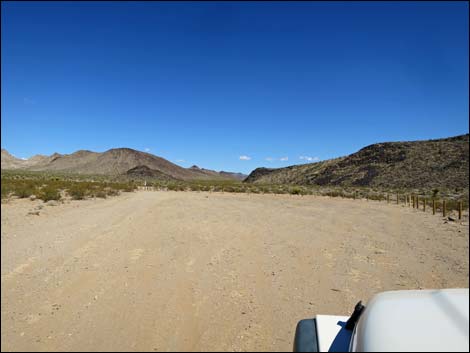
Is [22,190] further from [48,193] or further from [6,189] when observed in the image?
[48,193]

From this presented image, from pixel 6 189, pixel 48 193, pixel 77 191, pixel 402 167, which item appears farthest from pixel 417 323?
pixel 402 167

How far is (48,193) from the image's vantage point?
498 cm

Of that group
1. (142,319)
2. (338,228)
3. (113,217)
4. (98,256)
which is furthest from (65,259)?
(338,228)

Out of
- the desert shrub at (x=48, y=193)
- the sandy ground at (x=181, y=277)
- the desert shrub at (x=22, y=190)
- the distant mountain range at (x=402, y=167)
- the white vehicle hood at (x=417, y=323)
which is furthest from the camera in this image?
the distant mountain range at (x=402, y=167)

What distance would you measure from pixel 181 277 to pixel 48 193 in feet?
7.22

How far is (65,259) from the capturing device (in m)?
4.58

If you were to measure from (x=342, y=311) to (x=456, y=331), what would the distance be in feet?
9.92

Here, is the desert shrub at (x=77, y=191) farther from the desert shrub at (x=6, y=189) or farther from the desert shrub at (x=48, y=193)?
the desert shrub at (x=6, y=189)

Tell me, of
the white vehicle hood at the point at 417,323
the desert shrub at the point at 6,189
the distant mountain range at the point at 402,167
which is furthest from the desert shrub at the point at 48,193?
the distant mountain range at the point at 402,167

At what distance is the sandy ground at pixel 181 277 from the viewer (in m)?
2.37

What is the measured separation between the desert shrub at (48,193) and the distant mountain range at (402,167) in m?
49.5

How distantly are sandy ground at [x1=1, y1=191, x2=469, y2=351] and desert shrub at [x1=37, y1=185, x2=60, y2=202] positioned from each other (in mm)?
235

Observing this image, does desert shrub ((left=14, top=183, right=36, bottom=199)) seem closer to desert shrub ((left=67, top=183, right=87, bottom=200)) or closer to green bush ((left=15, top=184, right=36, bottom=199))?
green bush ((left=15, top=184, right=36, bottom=199))

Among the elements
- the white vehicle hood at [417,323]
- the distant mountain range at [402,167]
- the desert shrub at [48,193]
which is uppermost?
the distant mountain range at [402,167]
